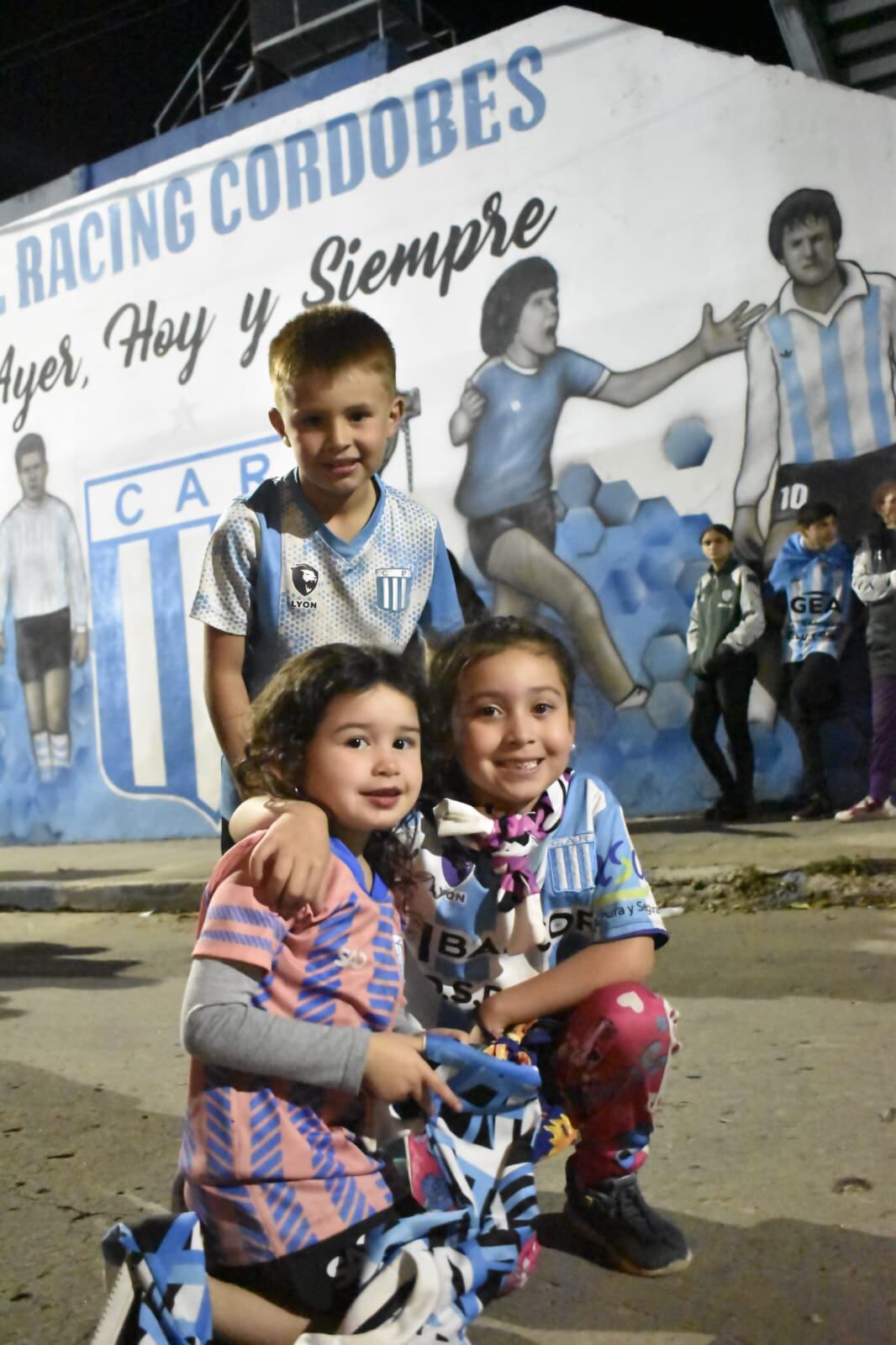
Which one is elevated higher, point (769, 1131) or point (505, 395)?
point (505, 395)

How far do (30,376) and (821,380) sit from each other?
6576 millimetres

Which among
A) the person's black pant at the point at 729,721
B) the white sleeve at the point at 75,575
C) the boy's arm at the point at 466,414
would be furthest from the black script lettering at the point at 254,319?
the person's black pant at the point at 729,721

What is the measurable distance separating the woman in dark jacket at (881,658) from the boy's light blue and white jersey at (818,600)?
0.51ft

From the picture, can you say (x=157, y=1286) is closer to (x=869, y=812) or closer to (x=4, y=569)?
(x=869, y=812)

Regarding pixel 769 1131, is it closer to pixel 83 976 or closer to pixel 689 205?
pixel 83 976

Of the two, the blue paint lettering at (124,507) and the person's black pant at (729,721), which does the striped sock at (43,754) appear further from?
the person's black pant at (729,721)

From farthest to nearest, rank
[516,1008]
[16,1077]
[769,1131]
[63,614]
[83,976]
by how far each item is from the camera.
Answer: [63,614] < [83,976] < [16,1077] < [769,1131] < [516,1008]

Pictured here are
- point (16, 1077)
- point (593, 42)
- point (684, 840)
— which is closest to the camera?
point (16, 1077)

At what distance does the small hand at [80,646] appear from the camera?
33.0ft

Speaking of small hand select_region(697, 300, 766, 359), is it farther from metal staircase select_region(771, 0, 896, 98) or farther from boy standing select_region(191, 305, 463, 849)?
boy standing select_region(191, 305, 463, 849)

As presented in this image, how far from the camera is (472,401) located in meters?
8.11

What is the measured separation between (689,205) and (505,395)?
1.56 m

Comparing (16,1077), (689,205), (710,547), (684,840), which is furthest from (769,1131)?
(689,205)

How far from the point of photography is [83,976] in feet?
16.0
